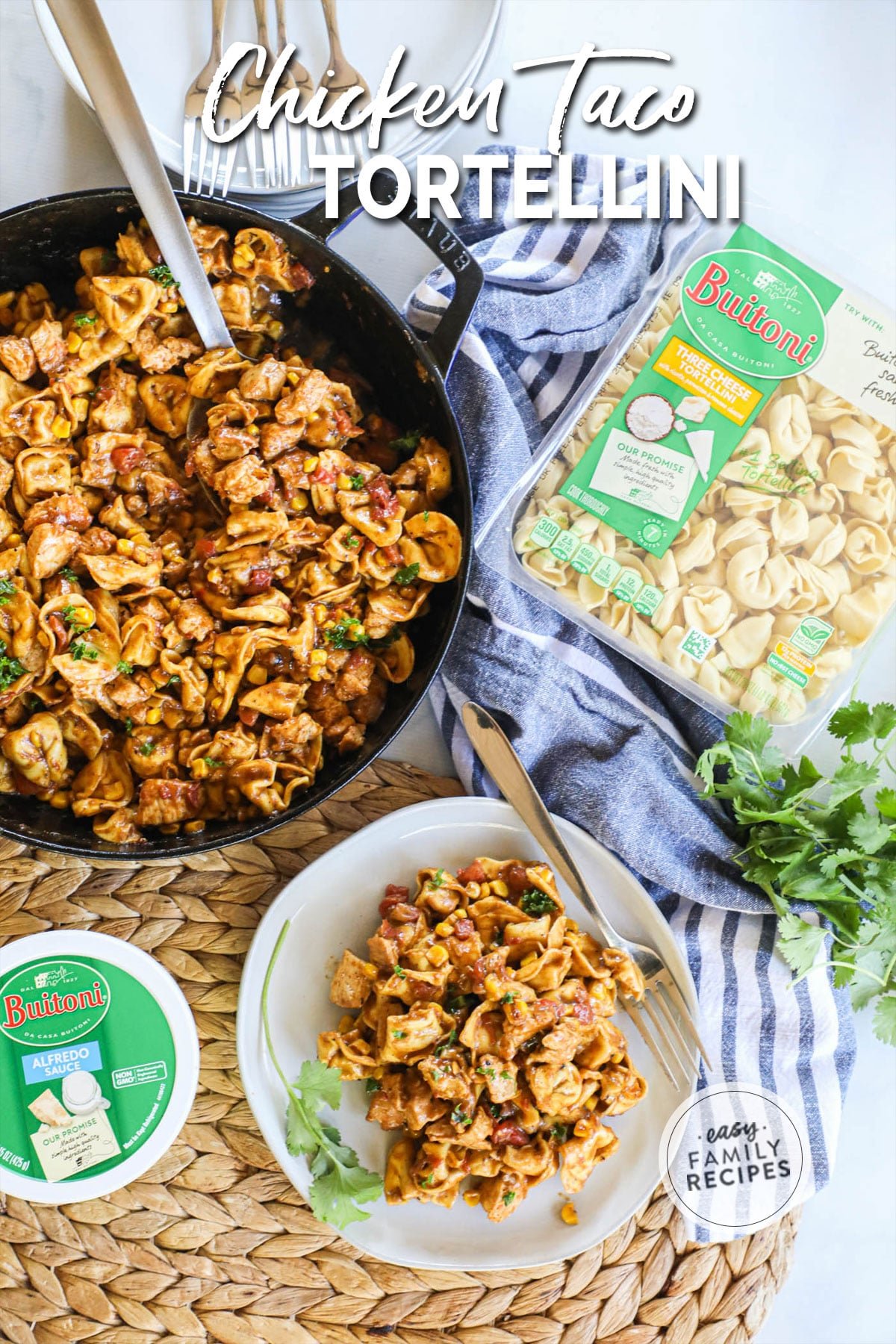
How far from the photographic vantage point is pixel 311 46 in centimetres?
224

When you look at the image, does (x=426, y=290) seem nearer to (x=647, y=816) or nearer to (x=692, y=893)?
(x=647, y=816)

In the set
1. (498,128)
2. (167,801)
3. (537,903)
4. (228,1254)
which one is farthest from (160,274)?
(228,1254)

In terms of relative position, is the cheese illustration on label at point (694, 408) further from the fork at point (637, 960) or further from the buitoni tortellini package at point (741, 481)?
the fork at point (637, 960)

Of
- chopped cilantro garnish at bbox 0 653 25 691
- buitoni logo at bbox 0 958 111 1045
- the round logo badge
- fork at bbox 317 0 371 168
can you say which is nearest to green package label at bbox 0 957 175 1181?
buitoni logo at bbox 0 958 111 1045

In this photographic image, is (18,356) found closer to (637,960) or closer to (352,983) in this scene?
(352,983)

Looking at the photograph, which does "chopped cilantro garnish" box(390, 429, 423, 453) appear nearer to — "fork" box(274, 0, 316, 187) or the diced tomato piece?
"fork" box(274, 0, 316, 187)

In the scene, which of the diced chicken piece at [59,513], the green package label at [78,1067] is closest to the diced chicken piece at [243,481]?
the diced chicken piece at [59,513]

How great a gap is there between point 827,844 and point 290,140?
5.99 feet

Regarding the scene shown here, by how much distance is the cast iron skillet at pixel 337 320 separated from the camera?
6.48 ft

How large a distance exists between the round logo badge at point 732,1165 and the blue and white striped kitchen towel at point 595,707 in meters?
0.06

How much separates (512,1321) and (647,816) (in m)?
1.11

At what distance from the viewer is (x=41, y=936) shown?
2.09 metres

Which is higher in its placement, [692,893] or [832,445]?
[832,445]

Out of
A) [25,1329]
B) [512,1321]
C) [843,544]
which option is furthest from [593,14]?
[25,1329]
